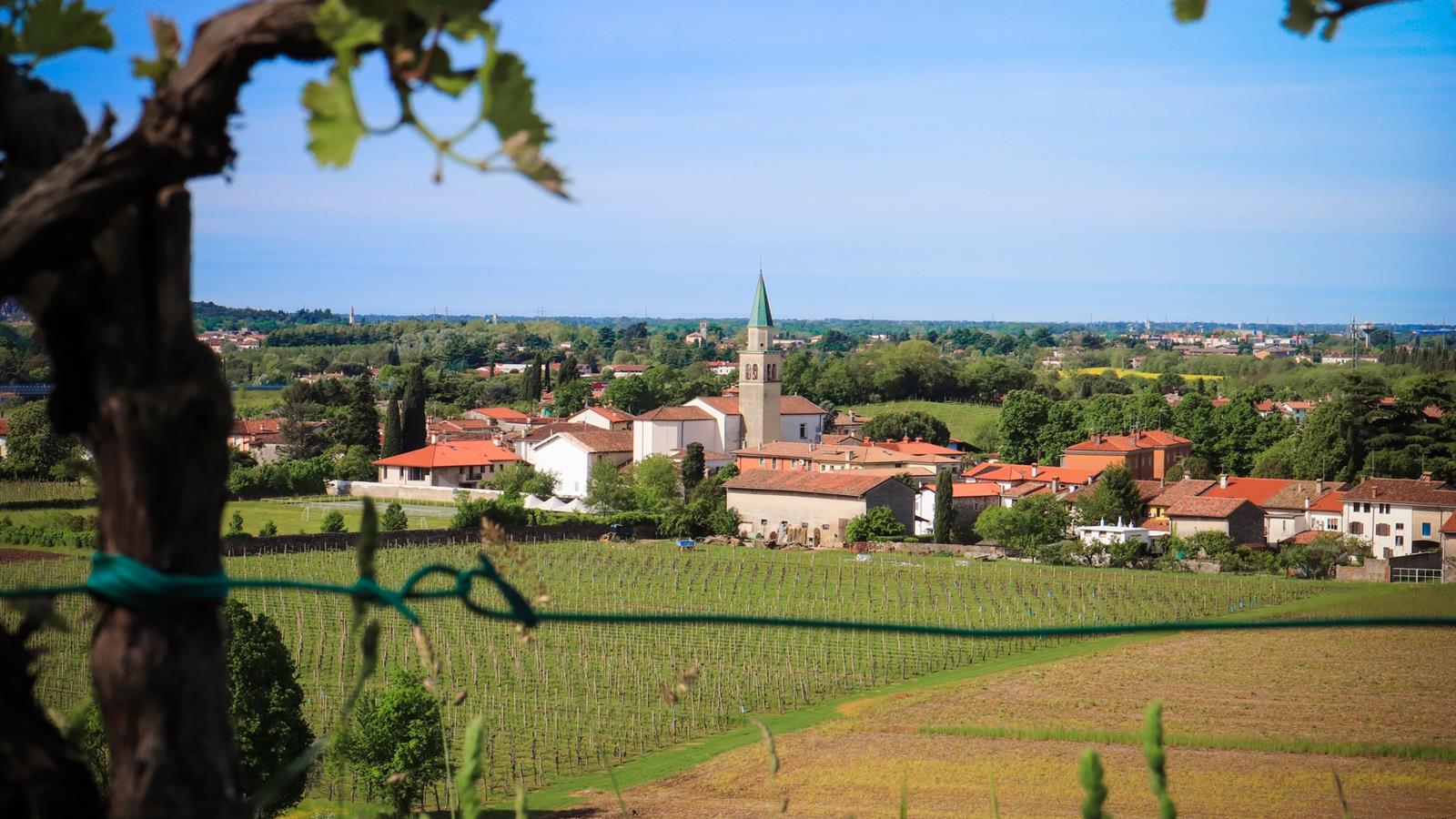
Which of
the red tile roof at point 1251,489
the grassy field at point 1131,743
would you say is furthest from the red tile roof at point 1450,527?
the grassy field at point 1131,743

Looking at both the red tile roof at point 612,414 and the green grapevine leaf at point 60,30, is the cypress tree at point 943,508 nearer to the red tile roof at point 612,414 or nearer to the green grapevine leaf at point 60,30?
the red tile roof at point 612,414

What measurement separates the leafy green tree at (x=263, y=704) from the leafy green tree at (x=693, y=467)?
106ft

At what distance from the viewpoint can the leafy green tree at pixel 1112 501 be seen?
43.1 meters

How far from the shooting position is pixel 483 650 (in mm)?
24641

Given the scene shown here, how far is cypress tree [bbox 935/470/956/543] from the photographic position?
42219 millimetres

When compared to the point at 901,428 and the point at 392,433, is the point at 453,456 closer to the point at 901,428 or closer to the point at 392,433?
the point at 392,433

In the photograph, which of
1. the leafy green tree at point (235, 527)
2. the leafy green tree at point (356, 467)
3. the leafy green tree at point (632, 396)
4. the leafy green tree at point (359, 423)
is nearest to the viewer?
the leafy green tree at point (235, 527)

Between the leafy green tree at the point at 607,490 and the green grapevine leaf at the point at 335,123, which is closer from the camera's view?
the green grapevine leaf at the point at 335,123

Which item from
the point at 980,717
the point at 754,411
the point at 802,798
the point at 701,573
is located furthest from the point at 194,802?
the point at 754,411

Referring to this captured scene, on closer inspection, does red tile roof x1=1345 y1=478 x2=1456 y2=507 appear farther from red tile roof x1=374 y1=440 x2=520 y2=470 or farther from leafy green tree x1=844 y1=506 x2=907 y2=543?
red tile roof x1=374 y1=440 x2=520 y2=470

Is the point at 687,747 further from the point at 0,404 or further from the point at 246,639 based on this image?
the point at 0,404

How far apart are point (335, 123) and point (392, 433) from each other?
5230 centimetres

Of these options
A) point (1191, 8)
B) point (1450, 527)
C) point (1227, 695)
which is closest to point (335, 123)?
point (1191, 8)

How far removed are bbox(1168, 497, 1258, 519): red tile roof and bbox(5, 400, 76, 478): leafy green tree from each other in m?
32.8
